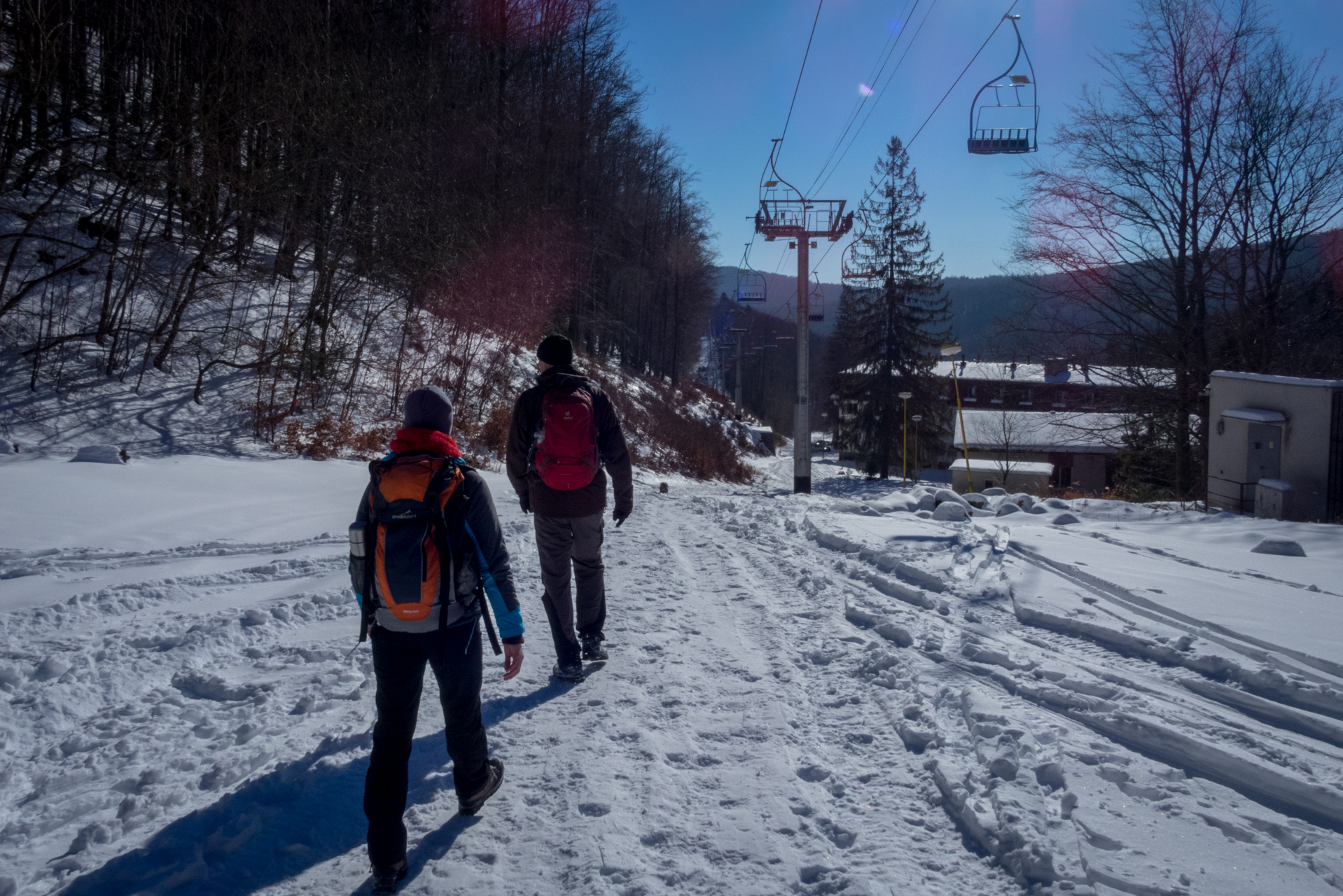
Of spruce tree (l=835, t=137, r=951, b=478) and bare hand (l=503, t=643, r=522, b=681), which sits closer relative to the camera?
bare hand (l=503, t=643, r=522, b=681)

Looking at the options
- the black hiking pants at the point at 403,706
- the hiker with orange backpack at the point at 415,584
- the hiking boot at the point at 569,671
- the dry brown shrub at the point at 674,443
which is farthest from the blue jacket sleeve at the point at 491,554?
the dry brown shrub at the point at 674,443

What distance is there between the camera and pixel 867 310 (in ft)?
112

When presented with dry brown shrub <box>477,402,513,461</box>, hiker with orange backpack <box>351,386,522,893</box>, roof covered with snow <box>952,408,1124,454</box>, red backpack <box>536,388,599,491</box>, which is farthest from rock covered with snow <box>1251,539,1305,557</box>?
roof covered with snow <box>952,408,1124,454</box>

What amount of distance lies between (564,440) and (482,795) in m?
2.03

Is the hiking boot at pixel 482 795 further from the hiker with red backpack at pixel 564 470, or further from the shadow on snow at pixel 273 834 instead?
the hiker with red backpack at pixel 564 470

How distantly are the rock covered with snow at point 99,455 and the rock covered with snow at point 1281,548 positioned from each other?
13.7 m

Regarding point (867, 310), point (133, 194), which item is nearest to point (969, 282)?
point (867, 310)

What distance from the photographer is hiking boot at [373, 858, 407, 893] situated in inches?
102

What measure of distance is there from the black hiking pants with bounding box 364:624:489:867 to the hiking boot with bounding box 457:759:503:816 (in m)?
0.20

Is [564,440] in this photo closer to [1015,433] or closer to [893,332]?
[893,332]

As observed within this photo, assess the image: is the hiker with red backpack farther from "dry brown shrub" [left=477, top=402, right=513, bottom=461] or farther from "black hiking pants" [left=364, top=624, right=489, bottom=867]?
"dry brown shrub" [left=477, top=402, right=513, bottom=461]

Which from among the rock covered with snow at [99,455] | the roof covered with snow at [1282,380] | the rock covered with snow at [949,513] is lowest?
the rock covered with snow at [949,513]

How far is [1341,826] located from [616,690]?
337 cm

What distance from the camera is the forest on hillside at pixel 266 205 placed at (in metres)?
11.7
